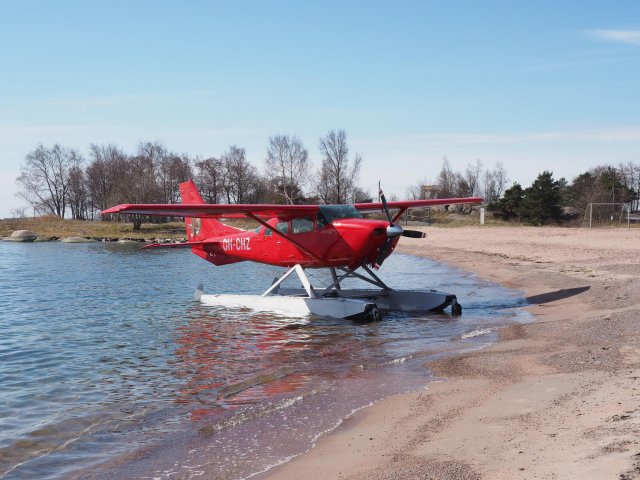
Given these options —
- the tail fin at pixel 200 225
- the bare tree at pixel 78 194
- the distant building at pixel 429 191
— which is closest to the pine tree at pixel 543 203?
the distant building at pixel 429 191

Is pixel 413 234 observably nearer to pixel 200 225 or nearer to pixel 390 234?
pixel 390 234

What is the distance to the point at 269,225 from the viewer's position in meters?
14.8

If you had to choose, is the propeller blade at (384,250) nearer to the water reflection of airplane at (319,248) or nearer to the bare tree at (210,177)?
the water reflection of airplane at (319,248)

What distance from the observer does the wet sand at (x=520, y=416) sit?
13.6 ft

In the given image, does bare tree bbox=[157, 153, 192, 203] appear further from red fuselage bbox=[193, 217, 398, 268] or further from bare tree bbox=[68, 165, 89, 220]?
red fuselage bbox=[193, 217, 398, 268]

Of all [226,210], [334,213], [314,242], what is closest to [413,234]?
[334,213]

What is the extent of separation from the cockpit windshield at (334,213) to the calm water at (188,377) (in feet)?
7.97

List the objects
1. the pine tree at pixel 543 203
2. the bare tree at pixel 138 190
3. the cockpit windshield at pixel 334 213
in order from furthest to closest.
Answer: the bare tree at pixel 138 190
the pine tree at pixel 543 203
the cockpit windshield at pixel 334 213

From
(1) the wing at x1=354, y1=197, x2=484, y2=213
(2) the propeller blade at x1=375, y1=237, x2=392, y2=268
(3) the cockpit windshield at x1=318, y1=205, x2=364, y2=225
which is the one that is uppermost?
(1) the wing at x1=354, y1=197, x2=484, y2=213

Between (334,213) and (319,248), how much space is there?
0.91 meters

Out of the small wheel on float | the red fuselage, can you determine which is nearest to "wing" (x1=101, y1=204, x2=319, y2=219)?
the red fuselage

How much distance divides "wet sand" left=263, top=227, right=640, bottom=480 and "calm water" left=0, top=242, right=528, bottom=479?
508 mm

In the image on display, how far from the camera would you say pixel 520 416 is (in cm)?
541

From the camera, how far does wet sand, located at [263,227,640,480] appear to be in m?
4.15
